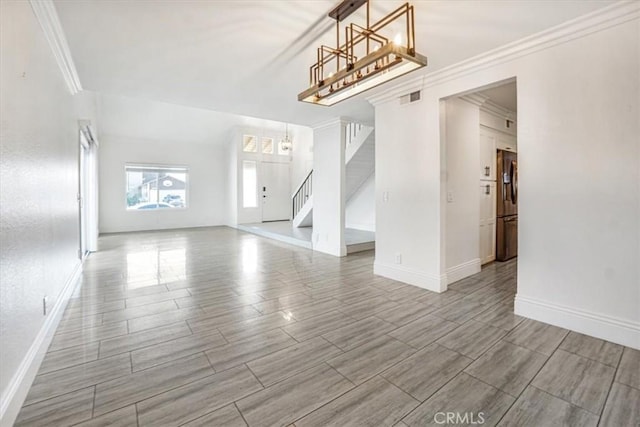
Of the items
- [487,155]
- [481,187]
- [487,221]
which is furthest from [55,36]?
[487,221]

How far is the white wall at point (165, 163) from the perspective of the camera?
877 cm

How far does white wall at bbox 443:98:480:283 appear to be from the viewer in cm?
384

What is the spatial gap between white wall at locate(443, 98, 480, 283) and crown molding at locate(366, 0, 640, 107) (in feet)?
1.31

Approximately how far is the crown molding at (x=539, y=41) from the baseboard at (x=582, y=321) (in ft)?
7.76

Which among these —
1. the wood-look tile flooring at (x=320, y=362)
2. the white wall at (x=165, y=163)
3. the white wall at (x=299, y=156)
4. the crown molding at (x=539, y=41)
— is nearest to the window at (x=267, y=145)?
the white wall at (x=299, y=156)

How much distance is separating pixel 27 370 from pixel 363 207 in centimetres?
709

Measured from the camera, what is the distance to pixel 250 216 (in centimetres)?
1009

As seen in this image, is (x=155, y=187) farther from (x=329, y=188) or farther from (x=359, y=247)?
(x=359, y=247)

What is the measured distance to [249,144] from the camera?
10.1 m

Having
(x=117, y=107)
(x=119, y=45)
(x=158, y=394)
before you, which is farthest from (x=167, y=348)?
(x=117, y=107)

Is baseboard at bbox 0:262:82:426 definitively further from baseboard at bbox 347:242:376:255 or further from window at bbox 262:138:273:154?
window at bbox 262:138:273:154

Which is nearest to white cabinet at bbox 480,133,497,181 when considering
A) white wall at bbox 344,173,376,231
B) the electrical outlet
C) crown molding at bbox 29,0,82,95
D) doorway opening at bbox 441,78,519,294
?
doorway opening at bbox 441,78,519,294

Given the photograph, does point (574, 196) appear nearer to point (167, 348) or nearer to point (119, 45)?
point (167, 348)

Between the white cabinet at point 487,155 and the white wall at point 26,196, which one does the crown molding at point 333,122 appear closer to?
the white cabinet at point 487,155
